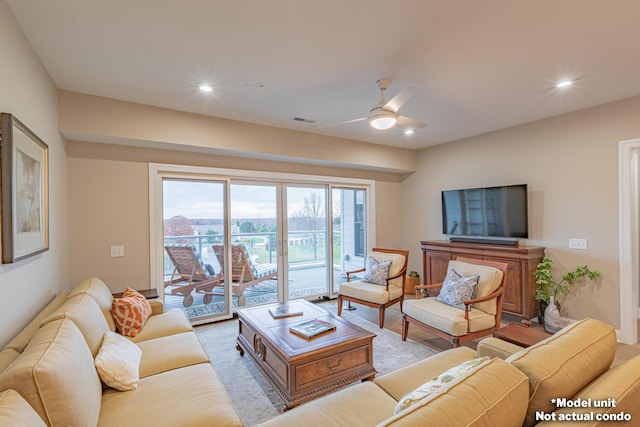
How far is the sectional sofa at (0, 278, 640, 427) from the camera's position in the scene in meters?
0.95

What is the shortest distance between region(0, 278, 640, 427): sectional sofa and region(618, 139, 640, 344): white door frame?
2.56 meters

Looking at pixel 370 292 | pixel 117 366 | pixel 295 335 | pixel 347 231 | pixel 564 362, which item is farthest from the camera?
pixel 347 231

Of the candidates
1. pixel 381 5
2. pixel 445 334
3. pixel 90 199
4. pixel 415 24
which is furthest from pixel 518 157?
pixel 90 199

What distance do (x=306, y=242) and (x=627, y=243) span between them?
3987 millimetres

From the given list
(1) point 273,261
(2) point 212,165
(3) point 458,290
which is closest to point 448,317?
(3) point 458,290

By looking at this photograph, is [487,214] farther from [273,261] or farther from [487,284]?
[273,261]

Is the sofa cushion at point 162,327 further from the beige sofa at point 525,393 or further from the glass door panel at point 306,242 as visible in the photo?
the glass door panel at point 306,242

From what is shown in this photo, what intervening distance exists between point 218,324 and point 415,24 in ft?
13.0

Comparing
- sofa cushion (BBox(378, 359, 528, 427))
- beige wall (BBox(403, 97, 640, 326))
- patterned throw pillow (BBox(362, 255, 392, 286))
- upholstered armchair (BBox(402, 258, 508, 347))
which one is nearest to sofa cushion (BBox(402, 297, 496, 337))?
upholstered armchair (BBox(402, 258, 508, 347))

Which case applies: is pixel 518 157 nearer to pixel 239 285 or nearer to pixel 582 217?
pixel 582 217

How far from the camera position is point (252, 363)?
2.91m

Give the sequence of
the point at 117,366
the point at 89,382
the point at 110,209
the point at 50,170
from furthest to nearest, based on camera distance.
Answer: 1. the point at 110,209
2. the point at 50,170
3. the point at 117,366
4. the point at 89,382

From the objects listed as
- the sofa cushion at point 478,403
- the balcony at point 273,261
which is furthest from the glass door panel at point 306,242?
the sofa cushion at point 478,403

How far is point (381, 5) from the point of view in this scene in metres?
1.79
